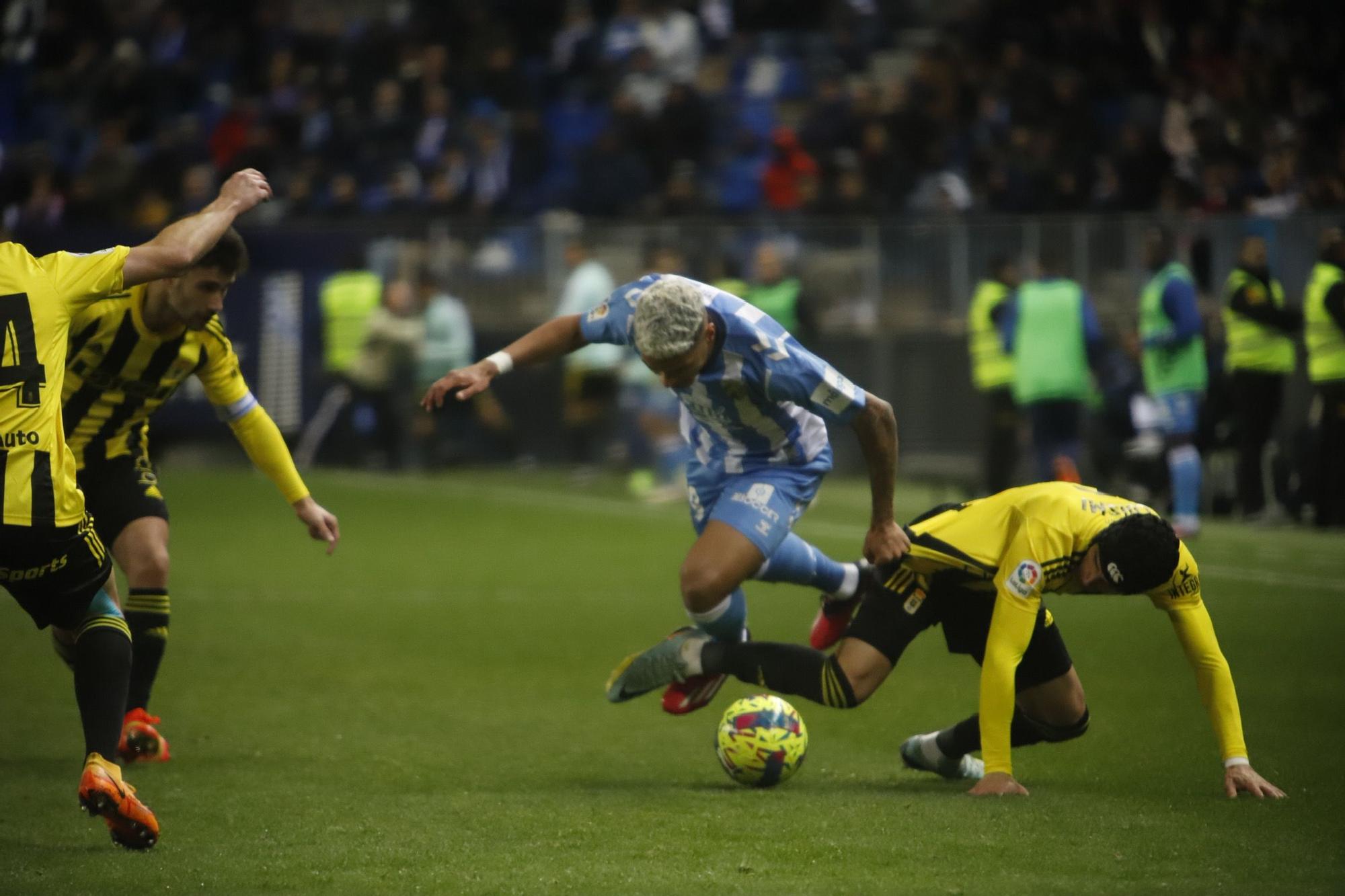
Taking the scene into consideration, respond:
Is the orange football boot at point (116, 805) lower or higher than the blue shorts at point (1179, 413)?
higher

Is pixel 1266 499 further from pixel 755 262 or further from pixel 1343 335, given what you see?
pixel 755 262

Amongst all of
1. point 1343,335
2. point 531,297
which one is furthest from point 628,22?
point 1343,335

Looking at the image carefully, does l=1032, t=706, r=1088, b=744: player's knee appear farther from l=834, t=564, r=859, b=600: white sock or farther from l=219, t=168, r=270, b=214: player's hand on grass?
l=219, t=168, r=270, b=214: player's hand on grass

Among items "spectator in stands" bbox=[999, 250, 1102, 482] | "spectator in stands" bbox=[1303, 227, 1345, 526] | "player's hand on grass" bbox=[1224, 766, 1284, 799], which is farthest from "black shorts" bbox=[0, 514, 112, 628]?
"spectator in stands" bbox=[1303, 227, 1345, 526]

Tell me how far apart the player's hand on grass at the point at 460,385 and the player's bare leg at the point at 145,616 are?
1.28 meters

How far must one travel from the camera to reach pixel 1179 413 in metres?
13.4

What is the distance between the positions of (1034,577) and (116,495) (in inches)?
131

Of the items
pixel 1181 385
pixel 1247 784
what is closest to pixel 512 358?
pixel 1247 784

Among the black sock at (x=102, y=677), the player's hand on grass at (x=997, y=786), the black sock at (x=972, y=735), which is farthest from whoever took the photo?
the black sock at (x=972, y=735)

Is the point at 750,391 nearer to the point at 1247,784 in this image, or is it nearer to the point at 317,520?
the point at 317,520

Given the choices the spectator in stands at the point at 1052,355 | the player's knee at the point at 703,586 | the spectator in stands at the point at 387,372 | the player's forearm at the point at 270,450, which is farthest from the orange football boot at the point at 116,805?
the spectator in stands at the point at 387,372

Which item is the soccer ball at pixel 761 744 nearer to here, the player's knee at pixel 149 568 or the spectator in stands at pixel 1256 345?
the player's knee at pixel 149 568

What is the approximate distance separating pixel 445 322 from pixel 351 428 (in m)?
1.65

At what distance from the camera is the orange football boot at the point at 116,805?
4727 millimetres
